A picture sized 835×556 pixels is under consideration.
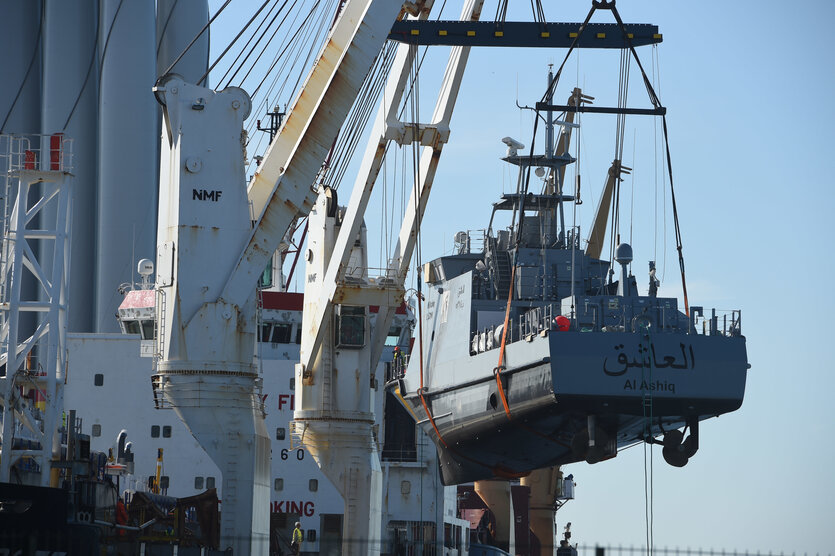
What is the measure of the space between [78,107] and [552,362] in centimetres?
2994

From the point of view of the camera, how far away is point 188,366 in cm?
2264

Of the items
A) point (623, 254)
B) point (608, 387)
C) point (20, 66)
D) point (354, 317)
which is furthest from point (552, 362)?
point (20, 66)

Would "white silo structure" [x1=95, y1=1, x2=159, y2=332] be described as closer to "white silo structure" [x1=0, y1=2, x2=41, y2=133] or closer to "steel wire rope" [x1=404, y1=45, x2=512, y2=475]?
"white silo structure" [x1=0, y1=2, x2=41, y2=133]

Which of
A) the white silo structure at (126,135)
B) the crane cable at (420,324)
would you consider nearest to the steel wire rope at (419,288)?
the crane cable at (420,324)

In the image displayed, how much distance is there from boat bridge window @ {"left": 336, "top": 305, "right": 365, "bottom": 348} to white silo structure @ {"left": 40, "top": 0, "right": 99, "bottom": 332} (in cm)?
2119

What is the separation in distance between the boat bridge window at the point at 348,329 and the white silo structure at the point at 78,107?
21.2 metres

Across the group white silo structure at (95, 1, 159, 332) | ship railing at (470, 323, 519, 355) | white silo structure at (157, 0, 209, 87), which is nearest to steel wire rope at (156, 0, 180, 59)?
white silo structure at (157, 0, 209, 87)

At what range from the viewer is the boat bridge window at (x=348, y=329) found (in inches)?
1182

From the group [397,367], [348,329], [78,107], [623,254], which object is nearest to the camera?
[623,254]

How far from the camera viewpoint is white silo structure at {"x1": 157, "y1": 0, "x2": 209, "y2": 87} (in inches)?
2029

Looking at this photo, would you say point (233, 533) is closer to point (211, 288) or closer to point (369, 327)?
point (211, 288)

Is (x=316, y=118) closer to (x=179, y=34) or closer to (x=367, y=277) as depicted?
(x=367, y=277)

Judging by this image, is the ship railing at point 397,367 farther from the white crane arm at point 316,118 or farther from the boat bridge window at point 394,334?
the white crane arm at point 316,118

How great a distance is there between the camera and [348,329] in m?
30.1
